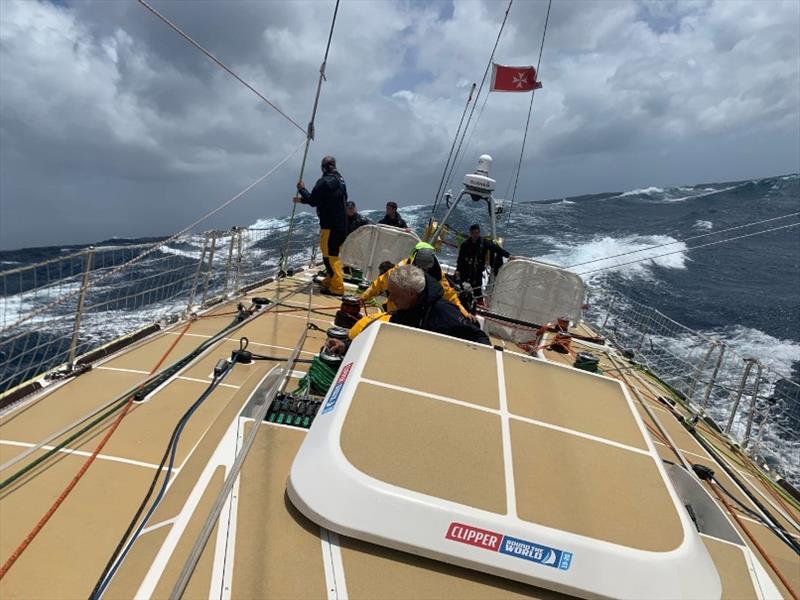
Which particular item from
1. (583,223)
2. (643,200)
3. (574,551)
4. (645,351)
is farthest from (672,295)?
(643,200)

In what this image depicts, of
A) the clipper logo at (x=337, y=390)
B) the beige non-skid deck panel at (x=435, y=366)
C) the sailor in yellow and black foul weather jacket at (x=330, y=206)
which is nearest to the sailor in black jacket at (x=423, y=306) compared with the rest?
the beige non-skid deck panel at (x=435, y=366)

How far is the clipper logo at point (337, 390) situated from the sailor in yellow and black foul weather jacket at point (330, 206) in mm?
4611

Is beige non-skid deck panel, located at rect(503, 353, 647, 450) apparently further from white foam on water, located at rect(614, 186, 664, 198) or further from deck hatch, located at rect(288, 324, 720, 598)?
white foam on water, located at rect(614, 186, 664, 198)

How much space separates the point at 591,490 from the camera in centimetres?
189

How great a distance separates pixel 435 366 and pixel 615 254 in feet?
67.9

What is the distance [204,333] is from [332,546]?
394cm

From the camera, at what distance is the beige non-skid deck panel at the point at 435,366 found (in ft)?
7.34

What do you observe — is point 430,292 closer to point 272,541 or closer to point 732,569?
point 272,541

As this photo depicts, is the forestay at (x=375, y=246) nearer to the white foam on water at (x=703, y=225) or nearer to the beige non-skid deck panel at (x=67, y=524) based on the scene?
the beige non-skid deck panel at (x=67, y=524)

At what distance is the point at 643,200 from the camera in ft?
145

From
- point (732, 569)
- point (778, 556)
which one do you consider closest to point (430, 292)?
point (732, 569)

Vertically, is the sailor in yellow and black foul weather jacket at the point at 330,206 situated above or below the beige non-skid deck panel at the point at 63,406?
above

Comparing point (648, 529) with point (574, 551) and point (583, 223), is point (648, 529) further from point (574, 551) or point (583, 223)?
point (583, 223)

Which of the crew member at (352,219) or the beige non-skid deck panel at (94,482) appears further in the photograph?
the crew member at (352,219)
